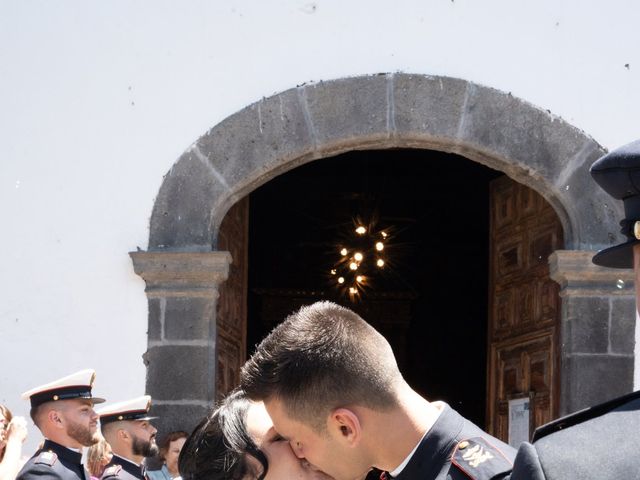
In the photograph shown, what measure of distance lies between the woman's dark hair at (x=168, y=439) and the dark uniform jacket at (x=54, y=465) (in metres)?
0.66

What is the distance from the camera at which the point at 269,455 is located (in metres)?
2.30

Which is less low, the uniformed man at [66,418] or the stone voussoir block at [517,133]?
the stone voussoir block at [517,133]

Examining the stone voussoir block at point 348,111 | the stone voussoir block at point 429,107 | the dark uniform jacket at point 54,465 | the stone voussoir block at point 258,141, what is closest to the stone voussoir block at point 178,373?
the dark uniform jacket at point 54,465

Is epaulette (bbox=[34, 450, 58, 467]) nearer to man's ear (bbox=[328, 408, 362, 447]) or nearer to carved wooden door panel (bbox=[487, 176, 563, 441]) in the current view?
carved wooden door panel (bbox=[487, 176, 563, 441])

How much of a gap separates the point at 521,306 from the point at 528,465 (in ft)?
19.2

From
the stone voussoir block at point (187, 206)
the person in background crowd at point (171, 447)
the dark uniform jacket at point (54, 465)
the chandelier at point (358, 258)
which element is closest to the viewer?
the dark uniform jacket at point (54, 465)

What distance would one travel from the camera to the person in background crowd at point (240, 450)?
226cm

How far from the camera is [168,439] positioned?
6.20 metres

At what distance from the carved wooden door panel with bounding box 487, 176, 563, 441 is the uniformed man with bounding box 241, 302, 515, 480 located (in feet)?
15.1

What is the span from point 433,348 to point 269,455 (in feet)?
37.7

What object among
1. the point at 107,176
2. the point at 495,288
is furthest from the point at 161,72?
the point at 495,288

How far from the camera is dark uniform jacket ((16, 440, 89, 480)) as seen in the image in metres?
5.34

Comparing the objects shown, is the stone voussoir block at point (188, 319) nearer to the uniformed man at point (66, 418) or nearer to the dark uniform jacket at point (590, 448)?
the uniformed man at point (66, 418)

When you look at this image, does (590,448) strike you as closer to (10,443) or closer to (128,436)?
(10,443)
